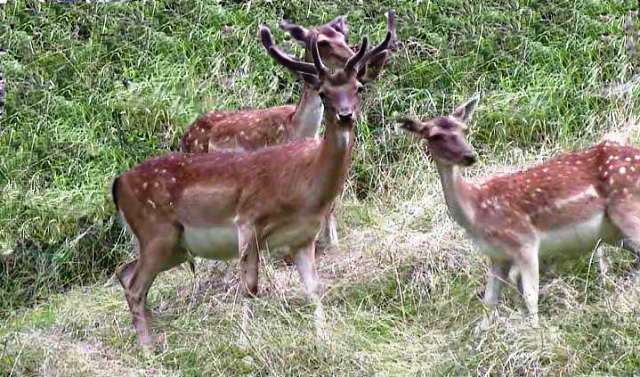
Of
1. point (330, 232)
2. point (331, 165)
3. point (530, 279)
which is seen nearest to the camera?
point (530, 279)

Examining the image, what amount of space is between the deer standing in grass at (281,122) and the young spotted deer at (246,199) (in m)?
1.45

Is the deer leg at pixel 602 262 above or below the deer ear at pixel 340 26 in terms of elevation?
above

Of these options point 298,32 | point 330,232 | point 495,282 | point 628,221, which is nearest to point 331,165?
point 495,282

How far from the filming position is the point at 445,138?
8812 millimetres

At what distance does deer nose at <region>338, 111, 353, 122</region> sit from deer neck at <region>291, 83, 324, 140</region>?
2147 millimetres

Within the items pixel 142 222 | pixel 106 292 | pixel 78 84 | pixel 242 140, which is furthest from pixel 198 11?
pixel 142 222

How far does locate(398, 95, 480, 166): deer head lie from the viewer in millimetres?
8750

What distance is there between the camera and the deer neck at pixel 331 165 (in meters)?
8.97

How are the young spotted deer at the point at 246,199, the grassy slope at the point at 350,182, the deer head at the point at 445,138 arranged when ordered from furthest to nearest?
the young spotted deer at the point at 246,199
the deer head at the point at 445,138
the grassy slope at the point at 350,182

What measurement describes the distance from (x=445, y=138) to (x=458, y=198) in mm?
369

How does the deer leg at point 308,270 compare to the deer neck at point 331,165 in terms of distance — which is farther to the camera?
the deer leg at point 308,270

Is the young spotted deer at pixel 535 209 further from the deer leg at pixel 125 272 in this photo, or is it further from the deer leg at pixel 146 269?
the deer leg at pixel 125 272

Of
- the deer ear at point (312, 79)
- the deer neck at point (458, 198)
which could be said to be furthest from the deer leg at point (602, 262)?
the deer ear at point (312, 79)

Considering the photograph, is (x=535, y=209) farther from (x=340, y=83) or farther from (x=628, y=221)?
(x=340, y=83)
